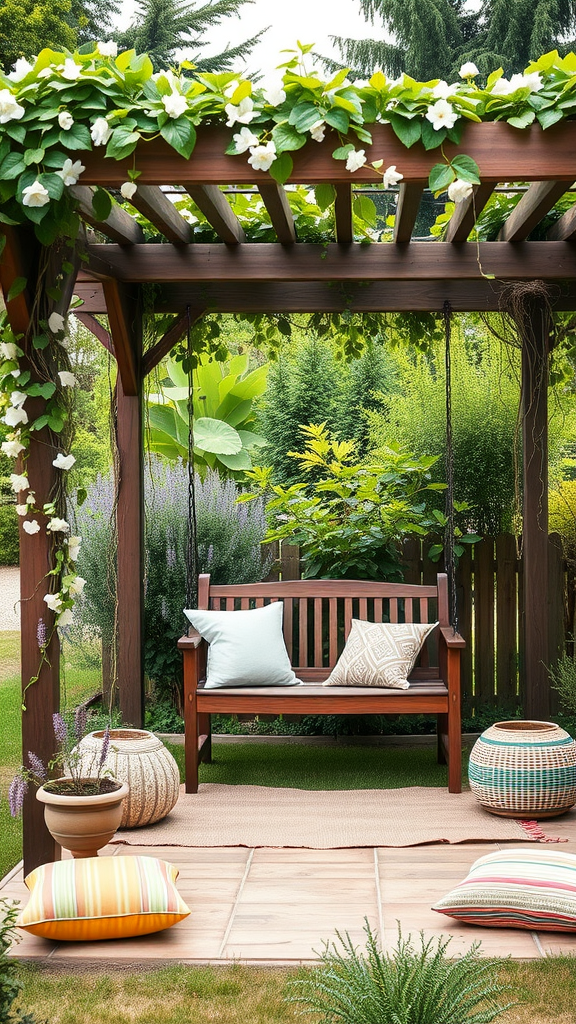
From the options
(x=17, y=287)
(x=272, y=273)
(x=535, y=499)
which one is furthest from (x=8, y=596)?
(x=17, y=287)

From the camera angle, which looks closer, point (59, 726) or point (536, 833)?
point (59, 726)

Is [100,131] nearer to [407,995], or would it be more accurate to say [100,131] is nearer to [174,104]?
[174,104]

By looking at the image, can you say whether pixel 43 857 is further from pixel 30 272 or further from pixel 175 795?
pixel 30 272

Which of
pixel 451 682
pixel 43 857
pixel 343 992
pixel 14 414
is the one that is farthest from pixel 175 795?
pixel 343 992

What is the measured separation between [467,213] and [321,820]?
245 centimetres

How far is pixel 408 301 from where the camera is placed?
495 centimetres

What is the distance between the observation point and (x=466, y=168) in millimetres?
2844

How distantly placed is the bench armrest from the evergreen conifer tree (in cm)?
1126

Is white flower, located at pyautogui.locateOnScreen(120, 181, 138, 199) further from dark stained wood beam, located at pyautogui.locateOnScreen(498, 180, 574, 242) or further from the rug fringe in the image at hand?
the rug fringe

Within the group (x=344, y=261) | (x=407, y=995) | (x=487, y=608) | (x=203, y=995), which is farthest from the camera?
(x=487, y=608)

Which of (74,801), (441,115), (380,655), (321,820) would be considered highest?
(441,115)

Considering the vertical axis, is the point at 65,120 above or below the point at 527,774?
above

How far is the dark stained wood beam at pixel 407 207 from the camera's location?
3.39m

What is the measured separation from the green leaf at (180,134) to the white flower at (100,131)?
0.15m
